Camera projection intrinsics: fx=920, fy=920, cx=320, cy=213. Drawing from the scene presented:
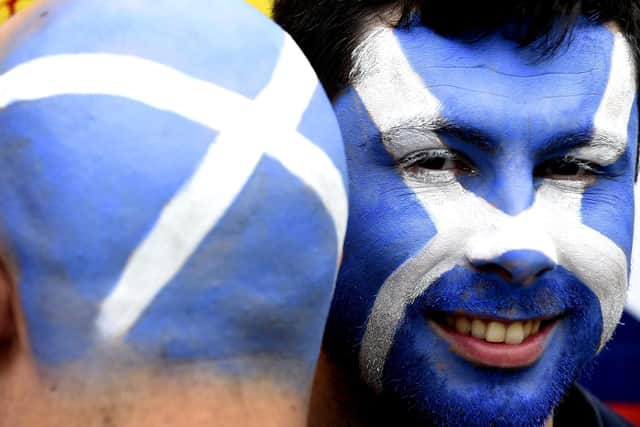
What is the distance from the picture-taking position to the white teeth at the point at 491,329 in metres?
1.94

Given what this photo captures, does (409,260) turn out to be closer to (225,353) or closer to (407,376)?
(407,376)

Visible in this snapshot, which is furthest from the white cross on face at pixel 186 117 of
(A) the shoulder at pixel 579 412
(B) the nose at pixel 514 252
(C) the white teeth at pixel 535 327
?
(A) the shoulder at pixel 579 412

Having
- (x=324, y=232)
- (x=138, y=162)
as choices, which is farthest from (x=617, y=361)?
(x=138, y=162)

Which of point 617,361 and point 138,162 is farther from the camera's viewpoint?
point 617,361

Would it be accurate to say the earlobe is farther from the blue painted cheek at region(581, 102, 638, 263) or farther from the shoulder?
the shoulder

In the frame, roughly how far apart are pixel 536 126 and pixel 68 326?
1.09 meters

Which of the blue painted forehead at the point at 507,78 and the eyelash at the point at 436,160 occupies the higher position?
the blue painted forehead at the point at 507,78

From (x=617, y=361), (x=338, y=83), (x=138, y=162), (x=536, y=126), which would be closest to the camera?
(x=138, y=162)

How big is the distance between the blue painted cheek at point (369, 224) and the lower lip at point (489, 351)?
161mm

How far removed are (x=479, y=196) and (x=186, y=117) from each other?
0.88 metres

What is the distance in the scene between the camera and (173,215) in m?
1.15

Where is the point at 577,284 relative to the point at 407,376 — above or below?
above

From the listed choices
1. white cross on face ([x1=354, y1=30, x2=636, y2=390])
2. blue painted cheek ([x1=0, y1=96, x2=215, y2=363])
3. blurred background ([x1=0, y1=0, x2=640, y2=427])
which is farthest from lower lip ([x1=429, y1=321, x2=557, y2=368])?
blurred background ([x1=0, y1=0, x2=640, y2=427])

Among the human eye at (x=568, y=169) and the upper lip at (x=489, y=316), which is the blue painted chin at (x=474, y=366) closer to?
the upper lip at (x=489, y=316)
